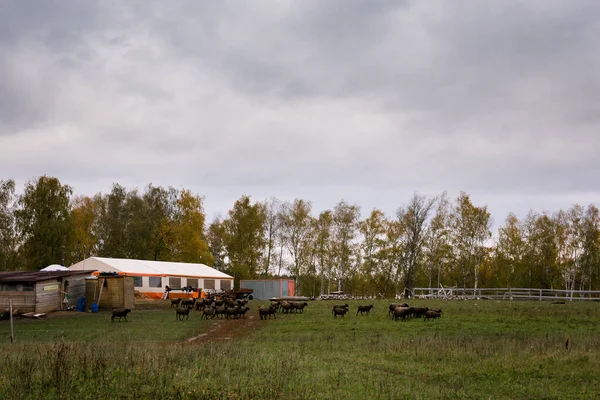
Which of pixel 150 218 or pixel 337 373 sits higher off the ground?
pixel 150 218

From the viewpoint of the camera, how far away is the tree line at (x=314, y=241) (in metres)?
69.8

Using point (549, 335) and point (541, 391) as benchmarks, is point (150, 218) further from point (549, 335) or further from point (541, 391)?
point (541, 391)

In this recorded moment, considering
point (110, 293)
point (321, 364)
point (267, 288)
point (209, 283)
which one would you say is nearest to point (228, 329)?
point (321, 364)

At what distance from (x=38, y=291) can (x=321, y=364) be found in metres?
31.3

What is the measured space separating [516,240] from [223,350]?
218 feet

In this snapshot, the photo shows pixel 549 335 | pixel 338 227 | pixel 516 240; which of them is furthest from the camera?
pixel 338 227

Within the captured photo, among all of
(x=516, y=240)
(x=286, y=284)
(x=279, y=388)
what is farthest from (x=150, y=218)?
(x=279, y=388)

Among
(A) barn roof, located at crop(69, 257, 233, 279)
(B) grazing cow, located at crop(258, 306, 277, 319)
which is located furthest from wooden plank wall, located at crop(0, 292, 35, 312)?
(B) grazing cow, located at crop(258, 306, 277, 319)

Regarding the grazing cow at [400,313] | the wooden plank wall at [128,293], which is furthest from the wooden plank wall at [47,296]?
the grazing cow at [400,313]

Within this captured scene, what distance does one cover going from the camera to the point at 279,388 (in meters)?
12.6

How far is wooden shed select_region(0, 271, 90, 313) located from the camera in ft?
133

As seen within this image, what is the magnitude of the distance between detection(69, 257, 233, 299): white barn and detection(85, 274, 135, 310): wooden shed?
909 cm

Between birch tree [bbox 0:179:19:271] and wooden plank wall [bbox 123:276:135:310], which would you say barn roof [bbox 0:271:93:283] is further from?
birch tree [bbox 0:179:19:271]

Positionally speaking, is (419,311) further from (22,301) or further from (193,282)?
(193,282)
